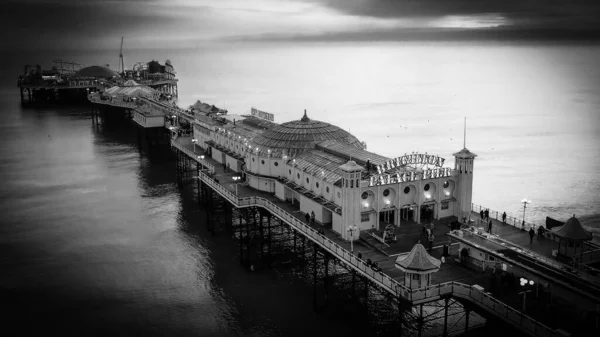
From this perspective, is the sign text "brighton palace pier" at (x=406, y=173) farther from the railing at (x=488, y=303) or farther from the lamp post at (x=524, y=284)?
the lamp post at (x=524, y=284)

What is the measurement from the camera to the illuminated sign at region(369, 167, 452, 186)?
167 feet

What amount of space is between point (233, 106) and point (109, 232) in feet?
366

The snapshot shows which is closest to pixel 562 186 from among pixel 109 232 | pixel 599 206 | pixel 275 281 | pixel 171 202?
pixel 599 206

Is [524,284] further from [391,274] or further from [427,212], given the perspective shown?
[427,212]

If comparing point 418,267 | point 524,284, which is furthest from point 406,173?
point 524,284

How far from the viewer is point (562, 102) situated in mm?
167625

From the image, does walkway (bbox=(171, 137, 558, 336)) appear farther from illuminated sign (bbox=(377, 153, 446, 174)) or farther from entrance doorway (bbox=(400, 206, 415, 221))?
illuminated sign (bbox=(377, 153, 446, 174))

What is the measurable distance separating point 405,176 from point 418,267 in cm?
1469

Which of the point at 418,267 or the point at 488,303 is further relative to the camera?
the point at 418,267

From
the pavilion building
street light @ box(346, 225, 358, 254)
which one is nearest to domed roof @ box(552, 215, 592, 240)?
the pavilion building

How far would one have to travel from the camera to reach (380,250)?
46.3 m

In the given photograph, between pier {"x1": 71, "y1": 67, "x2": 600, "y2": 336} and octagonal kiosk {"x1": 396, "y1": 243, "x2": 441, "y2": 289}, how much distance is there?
2.63 feet

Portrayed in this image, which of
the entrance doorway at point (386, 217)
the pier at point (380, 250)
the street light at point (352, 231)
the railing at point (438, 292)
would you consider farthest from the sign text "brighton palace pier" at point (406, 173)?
the railing at point (438, 292)

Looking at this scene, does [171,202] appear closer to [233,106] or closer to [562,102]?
[233,106]
